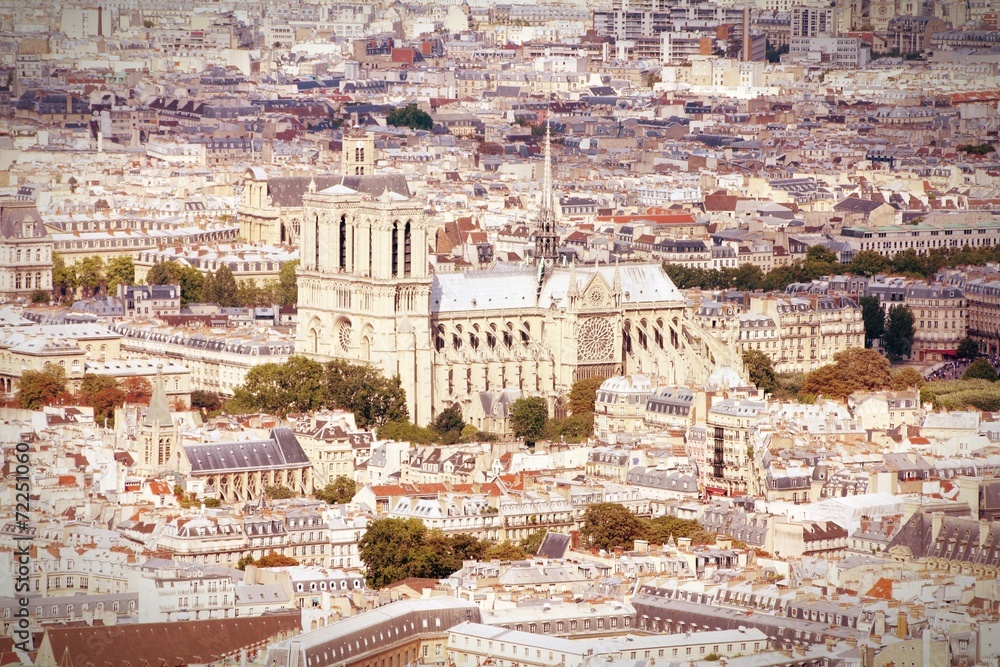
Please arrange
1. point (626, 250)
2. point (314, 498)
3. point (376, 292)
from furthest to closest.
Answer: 1. point (626, 250)
2. point (376, 292)
3. point (314, 498)

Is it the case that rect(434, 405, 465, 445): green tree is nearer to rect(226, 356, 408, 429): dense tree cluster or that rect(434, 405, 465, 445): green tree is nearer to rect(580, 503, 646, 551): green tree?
rect(226, 356, 408, 429): dense tree cluster

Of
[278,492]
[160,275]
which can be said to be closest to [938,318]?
[160,275]

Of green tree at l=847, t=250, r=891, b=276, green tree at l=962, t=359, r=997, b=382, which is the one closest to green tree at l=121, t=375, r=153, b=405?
green tree at l=962, t=359, r=997, b=382

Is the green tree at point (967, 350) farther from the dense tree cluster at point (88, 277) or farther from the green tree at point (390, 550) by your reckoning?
the green tree at point (390, 550)

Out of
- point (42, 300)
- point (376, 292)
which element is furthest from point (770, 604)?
point (42, 300)

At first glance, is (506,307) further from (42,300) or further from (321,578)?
(321,578)

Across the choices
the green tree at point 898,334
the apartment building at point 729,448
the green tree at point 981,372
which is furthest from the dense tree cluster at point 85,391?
the green tree at point 898,334

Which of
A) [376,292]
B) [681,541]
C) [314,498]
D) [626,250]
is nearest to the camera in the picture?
[681,541]
